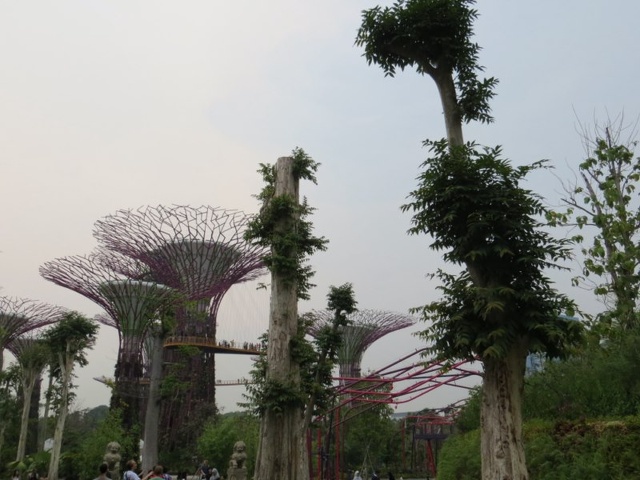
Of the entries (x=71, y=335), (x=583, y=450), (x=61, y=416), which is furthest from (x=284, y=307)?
(x=61, y=416)

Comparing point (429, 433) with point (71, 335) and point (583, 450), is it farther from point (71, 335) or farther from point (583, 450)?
point (583, 450)

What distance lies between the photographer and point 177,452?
1377 inches

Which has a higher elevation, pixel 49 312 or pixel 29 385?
pixel 49 312

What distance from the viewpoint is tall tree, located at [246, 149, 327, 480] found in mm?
8836

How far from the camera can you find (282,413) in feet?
29.3

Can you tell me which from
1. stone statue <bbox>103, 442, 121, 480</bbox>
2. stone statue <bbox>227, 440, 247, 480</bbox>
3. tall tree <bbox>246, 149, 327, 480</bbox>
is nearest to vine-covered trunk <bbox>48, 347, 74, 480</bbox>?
stone statue <bbox>103, 442, 121, 480</bbox>

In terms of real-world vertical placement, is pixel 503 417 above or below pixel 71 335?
below

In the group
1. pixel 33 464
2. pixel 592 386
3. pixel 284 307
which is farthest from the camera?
pixel 33 464

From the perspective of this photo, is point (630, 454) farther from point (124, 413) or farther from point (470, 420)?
point (124, 413)

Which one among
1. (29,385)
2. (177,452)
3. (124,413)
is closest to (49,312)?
(29,385)

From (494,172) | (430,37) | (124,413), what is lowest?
(124,413)

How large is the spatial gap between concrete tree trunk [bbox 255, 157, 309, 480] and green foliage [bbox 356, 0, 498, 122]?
13.0 feet

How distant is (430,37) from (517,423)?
5.34 meters

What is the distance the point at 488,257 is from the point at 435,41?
3.26 metres
